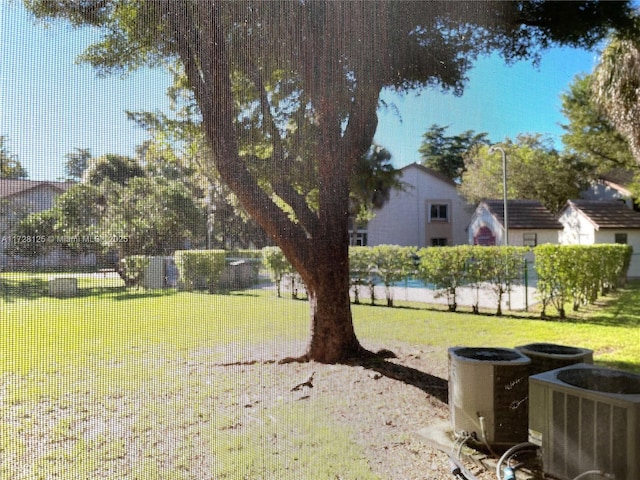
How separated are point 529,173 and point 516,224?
0.31m

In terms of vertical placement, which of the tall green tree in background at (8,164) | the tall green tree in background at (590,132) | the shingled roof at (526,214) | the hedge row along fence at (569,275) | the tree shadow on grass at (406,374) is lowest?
the tree shadow on grass at (406,374)

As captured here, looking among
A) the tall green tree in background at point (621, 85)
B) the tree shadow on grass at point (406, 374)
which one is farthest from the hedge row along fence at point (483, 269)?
the tall green tree in background at point (621, 85)

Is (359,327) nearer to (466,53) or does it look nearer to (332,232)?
(332,232)

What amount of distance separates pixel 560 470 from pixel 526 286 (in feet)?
6.70

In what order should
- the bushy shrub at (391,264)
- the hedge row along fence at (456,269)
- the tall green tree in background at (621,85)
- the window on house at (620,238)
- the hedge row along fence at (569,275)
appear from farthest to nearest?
the window on house at (620,238), the hedge row along fence at (569,275), the tall green tree in background at (621,85), the bushy shrub at (391,264), the hedge row along fence at (456,269)

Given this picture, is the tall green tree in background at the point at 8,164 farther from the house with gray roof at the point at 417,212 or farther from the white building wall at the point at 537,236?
the white building wall at the point at 537,236

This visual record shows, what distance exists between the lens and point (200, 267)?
950mm

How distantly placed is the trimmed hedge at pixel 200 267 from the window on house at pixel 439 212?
92 centimetres

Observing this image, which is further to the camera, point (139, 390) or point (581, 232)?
point (581, 232)

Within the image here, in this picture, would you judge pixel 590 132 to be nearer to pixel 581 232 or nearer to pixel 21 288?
pixel 581 232

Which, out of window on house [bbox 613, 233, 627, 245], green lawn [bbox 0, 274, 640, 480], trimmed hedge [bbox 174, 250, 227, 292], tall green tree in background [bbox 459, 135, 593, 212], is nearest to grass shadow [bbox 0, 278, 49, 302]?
green lawn [bbox 0, 274, 640, 480]

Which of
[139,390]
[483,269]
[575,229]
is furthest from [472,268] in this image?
[139,390]

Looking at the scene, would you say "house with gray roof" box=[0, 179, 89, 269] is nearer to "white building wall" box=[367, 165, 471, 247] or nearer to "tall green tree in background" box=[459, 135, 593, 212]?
"white building wall" box=[367, 165, 471, 247]

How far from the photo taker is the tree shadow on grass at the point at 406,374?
57.5 inches
